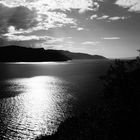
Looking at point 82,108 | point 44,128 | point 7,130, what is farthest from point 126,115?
point 82,108

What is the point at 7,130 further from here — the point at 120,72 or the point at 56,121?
the point at 120,72

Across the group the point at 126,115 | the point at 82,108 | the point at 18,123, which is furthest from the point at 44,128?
the point at 126,115

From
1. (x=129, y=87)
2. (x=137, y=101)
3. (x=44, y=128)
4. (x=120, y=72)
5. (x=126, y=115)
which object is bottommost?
(x=44, y=128)

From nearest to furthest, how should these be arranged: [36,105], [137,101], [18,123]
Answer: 1. [137,101]
2. [18,123]
3. [36,105]

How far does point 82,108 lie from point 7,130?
110 feet

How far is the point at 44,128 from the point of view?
192 feet

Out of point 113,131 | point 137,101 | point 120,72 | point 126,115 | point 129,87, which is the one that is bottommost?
point 113,131

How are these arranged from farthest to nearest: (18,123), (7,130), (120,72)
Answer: (18,123)
(7,130)
(120,72)

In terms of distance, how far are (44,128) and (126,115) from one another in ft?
117

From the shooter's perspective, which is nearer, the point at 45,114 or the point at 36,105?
the point at 45,114

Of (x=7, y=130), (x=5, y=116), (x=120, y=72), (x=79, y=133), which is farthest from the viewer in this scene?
(x=5, y=116)

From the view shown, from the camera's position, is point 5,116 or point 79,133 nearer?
point 79,133

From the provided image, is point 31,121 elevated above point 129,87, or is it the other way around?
point 129,87

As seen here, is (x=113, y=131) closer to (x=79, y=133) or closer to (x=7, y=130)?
(x=79, y=133)
